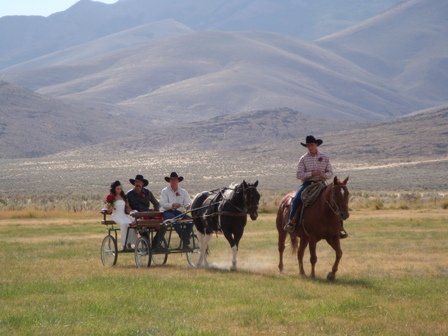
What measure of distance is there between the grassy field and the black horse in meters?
0.70

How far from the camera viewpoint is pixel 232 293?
13.7m

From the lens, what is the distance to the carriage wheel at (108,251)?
19.0 m

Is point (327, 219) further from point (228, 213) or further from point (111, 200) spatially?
point (111, 200)

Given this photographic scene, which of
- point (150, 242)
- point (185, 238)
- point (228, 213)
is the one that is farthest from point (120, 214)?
point (228, 213)

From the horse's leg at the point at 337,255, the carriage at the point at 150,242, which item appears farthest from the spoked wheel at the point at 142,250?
the horse's leg at the point at 337,255

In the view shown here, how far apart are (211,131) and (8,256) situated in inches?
4989

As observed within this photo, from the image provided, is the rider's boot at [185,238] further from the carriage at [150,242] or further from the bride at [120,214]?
the bride at [120,214]

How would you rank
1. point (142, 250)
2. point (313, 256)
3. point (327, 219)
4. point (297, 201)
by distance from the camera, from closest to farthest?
1. point (327, 219)
2. point (313, 256)
3. point (297, 201)
4. point (142, 250)

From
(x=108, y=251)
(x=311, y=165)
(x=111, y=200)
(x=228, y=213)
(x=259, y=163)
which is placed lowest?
(x=108, y=251)

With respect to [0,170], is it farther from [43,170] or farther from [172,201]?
[172,201]

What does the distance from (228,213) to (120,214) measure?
2.58 m

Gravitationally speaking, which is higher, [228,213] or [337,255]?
[228,213]

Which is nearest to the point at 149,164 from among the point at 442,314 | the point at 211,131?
the point at 211,131

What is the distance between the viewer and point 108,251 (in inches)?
747
